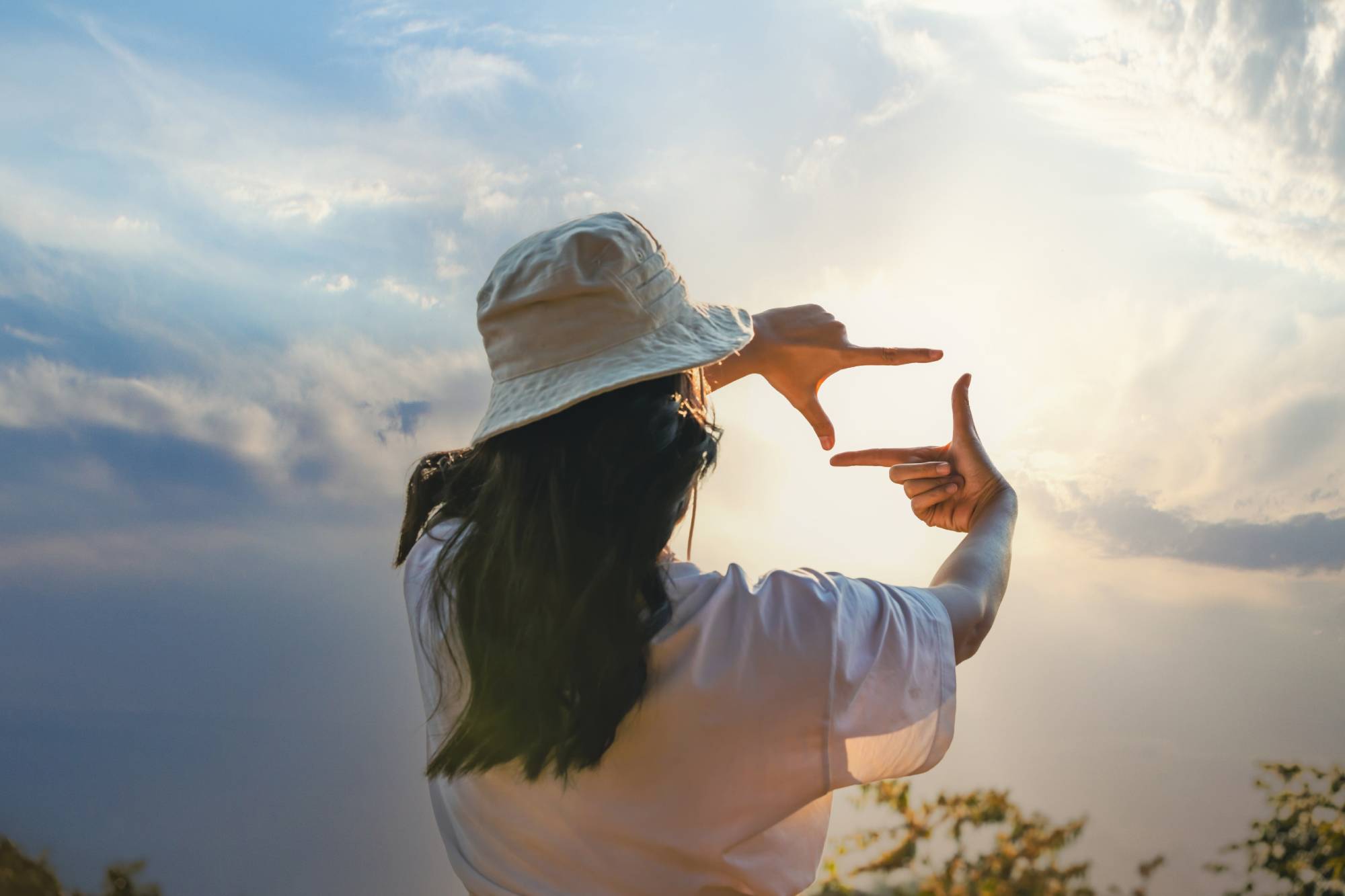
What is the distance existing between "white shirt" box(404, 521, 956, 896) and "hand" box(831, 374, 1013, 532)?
0.55m

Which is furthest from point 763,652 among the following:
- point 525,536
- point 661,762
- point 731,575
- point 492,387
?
point 492,387

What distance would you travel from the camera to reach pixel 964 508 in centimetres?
199

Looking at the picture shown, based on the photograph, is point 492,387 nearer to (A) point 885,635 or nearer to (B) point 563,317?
(B) point 563,317

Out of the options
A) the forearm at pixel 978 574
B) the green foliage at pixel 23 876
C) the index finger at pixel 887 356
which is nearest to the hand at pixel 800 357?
the index finger at pixel 887 356

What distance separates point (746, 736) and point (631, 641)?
0.22 m

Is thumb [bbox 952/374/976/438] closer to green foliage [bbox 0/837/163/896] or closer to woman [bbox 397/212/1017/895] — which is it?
woman [bbox 397/212/1017/895]

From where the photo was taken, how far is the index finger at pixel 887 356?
2014 mm

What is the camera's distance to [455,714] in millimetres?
1639

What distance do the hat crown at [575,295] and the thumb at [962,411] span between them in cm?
78

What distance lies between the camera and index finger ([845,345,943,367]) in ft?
6.61

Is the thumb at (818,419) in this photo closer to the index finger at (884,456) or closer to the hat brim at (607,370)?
the index finger at (884,456)

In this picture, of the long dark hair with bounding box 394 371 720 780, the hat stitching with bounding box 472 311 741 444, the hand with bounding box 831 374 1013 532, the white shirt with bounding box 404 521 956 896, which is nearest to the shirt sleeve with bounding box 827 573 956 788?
the white shirt with bounding box 404 521 956 896

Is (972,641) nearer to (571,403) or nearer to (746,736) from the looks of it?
(746,736)

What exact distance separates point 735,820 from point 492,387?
0.81m
